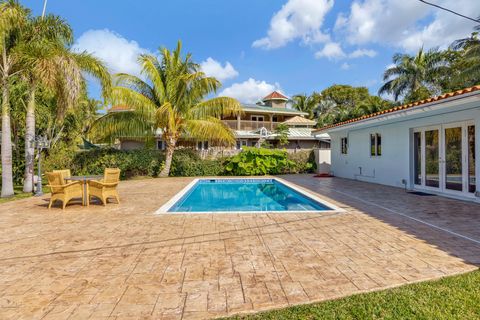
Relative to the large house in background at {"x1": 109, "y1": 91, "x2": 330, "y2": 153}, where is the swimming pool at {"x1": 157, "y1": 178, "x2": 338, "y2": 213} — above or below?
below

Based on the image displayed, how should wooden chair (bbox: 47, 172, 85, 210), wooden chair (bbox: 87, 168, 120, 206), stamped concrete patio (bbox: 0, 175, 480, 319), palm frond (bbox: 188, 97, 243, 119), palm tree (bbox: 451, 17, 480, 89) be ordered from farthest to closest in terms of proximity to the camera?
palm tree (bbox: 451, 17, 480, 89), palm frond (bbox: 188, 97, 243, 119), wooden chair (bbox: 87, 168, 120, 206), wooden chair (bbox: 47, 172, 85, 210), stamped concrete patio (bbox: 0, 175, 480, 319)

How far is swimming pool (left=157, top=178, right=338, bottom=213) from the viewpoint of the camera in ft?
30.2

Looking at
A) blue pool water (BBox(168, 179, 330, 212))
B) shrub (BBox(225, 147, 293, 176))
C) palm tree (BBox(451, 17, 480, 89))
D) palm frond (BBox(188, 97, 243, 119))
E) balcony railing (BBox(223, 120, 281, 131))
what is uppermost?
palm tree (BBox(451, 17, 480, 89))

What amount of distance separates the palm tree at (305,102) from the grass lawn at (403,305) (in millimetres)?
46917

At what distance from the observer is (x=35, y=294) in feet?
11.0

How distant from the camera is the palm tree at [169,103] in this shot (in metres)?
15.6

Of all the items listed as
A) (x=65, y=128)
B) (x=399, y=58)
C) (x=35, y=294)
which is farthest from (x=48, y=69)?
(x=399, y=58)

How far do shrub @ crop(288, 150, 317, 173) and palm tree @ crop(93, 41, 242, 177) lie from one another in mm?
6087

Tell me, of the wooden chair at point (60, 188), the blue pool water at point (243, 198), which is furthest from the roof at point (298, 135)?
the wooden chair at point (60, 188)

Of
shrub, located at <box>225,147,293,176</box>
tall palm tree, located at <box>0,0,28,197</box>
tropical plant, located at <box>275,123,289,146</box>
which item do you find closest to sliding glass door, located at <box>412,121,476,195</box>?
shrub, located at <box>225,147,293,176</box>

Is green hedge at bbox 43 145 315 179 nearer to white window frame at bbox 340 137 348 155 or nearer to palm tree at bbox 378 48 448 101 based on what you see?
white window frame at bbox 340 137 348 155

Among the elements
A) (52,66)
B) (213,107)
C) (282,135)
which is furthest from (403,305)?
(282,135)

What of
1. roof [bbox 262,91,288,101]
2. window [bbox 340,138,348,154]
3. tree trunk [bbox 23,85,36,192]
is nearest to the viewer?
tree trunk [bbox 23,85,36,192]

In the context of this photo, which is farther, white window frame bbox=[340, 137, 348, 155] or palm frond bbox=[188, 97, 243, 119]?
white window frame bbox=[340, 137, 348, 155]
